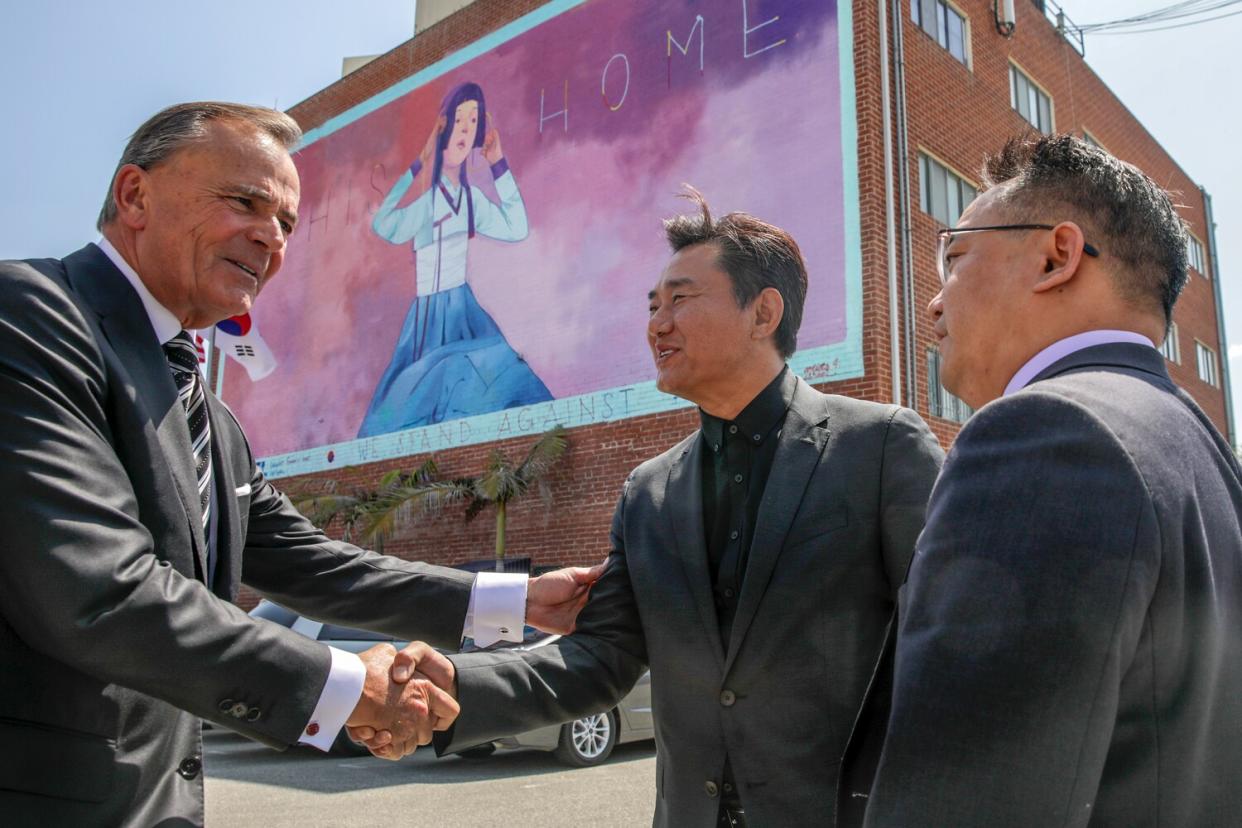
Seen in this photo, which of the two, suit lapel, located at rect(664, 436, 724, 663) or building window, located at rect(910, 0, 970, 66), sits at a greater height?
building window, located at rect(910, 0, 970, 66)

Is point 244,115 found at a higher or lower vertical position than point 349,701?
higher

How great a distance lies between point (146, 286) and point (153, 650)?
3.10ft

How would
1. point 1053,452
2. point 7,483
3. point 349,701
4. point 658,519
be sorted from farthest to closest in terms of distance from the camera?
point 658,519 < point 349,701 < point 7,483 < point 1053,452

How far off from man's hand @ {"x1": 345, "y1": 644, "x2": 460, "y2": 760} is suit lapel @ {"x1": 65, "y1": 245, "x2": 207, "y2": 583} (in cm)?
53

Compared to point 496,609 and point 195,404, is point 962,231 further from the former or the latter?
point 496,609

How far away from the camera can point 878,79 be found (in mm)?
12047

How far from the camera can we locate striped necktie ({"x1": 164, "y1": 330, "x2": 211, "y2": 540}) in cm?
226

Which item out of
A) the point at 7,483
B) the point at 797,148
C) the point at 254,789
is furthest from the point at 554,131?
the point at 7,483

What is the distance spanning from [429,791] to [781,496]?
612 cm

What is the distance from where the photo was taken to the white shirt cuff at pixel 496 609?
125 inches

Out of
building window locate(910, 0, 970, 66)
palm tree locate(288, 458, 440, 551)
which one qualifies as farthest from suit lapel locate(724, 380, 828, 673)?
palm tree locate(288, 458, 440, 551)

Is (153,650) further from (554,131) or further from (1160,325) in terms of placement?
(554,131)

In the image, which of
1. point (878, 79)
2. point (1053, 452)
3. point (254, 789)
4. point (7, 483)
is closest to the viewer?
point (1053, 452)

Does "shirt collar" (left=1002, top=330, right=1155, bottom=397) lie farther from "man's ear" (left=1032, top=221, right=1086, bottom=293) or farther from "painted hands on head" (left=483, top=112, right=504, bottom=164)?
"painted hands on head" (left=483, top=112, right=504, bottom=164)
